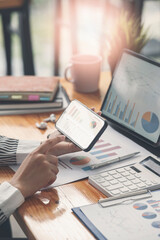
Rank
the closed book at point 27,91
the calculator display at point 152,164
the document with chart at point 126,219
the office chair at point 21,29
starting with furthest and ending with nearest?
the office chair at point 21,29 → the closed book at point 27,91 → the calculator display at point 152,164 → the document with chart at point 126,219

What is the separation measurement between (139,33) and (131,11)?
151 cm

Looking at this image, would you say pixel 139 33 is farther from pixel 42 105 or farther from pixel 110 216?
pixel 110 216

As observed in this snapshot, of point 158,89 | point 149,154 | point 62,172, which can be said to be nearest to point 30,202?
point 62,172

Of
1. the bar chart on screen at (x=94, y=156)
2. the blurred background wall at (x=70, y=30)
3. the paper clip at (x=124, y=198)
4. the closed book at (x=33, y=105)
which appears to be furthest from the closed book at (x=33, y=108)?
the blurred background wall at (x=70, y=30)

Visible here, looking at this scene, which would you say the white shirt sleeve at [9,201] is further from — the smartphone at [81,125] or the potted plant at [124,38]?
the potted plant at [124,38]

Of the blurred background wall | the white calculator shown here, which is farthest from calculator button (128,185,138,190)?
the blurred background wall

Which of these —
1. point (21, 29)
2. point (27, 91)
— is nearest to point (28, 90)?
point (27, 91)

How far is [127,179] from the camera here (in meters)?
0.96

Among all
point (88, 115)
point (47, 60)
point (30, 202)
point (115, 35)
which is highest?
point (115, 35)

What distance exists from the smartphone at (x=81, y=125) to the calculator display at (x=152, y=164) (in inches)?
5.9

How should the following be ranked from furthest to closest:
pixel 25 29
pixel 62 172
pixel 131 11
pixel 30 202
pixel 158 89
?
pixel 131 11, pixel 25 29, pixel 158 89, pixel 62 172, pixel 30 202

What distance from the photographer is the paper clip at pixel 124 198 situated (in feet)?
2.88

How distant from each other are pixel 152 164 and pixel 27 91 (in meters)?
0.57

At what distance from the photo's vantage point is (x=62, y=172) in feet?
3.37
